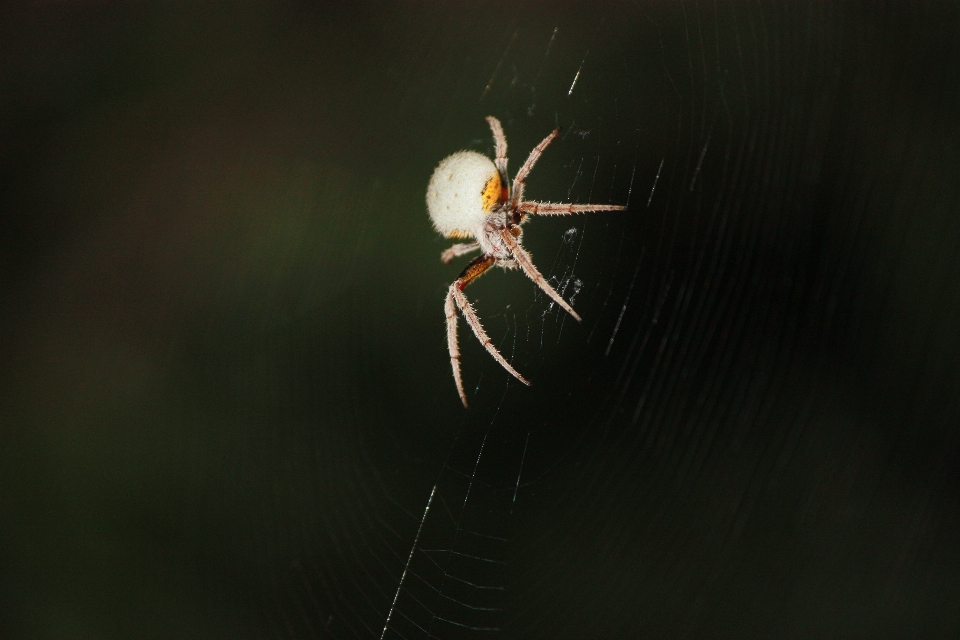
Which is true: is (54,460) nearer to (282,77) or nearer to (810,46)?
(282,77)

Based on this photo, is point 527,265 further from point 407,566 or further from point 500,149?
point 407,566

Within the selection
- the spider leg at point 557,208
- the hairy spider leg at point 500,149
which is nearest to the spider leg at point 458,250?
the hairy spider leg at point 500,149

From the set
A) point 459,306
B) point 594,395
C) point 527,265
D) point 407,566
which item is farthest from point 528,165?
point 407,566

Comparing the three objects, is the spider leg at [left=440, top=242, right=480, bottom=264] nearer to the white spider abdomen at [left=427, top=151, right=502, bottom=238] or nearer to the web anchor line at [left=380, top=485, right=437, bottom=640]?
the white spider abdomen at [left=427, top=151, right=502, bottom=238]

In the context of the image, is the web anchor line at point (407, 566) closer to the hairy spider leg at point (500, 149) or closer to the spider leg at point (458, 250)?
the spider leg at point (458, 250)

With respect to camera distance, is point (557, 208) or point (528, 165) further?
point (528, 165)

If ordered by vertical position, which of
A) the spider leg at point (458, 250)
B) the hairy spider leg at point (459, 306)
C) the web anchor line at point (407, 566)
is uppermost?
the spider leg at point (458, 250)

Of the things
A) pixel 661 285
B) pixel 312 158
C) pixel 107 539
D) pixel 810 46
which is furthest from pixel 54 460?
pixel 810 46
